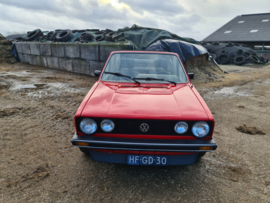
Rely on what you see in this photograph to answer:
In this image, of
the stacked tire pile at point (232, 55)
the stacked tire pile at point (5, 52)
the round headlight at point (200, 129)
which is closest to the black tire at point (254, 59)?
the stacked tire pile at point (232, 55)

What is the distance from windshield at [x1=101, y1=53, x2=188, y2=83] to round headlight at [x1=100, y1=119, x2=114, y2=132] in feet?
3.16

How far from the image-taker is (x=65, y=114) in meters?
4.25

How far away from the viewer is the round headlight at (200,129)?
199 centimetres

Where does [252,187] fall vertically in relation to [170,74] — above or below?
below

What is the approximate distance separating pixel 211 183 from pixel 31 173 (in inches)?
88.6

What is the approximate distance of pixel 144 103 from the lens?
7.03 feet

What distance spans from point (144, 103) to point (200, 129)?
2.24 feet

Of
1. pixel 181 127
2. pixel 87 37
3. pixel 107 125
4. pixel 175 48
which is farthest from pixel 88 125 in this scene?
pixel 87 37

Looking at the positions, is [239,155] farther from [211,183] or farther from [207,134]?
[207,134]

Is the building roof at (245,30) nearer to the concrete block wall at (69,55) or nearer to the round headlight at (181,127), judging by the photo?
the concrete block wall at (69,55)

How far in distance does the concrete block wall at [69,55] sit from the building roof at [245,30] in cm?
2817

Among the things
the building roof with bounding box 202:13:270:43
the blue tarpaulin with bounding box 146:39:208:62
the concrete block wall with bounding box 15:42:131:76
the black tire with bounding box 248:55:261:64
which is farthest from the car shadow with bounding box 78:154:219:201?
the building roof with bounding box 202:13:270:43

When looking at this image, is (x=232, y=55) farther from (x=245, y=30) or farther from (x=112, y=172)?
(x=245, y=30)

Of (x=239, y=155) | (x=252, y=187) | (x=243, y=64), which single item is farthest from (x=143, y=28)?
(x=243, y=64)
